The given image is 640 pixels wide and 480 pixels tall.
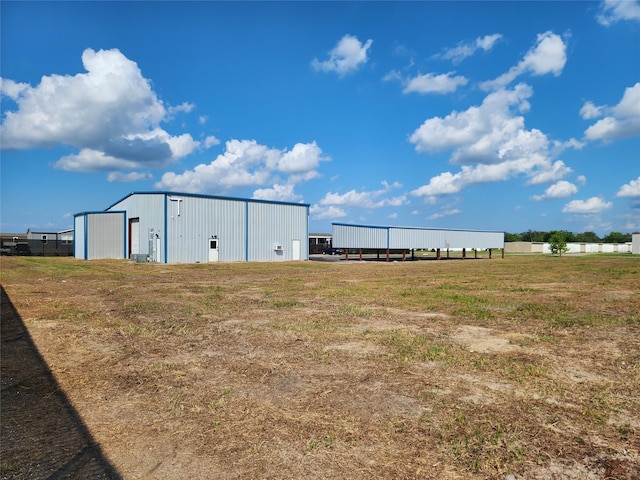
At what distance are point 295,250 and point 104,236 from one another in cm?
2212

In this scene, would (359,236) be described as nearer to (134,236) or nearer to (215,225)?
(215,225)

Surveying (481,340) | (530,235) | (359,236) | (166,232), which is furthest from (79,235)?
(530,235)

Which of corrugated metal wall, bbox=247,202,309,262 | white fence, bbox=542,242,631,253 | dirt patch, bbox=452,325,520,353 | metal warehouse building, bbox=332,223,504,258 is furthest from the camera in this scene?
white fence, bbox=542,242,631,253

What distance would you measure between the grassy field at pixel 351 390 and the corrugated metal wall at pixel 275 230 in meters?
32.1

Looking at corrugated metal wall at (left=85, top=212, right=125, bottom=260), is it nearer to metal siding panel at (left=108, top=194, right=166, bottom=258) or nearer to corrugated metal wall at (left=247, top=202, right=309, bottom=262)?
metal siding panel at (left=108, top=194, right=166, bottom=258)

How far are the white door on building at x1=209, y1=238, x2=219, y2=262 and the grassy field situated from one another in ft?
95.3

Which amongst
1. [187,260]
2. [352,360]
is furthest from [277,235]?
[352,360]

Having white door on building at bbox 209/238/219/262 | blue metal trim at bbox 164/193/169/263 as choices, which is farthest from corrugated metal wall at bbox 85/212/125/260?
white door on building at bbox 209/238/219/262

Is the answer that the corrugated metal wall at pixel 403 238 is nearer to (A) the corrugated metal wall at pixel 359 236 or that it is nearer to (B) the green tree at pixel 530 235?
(A) the corrugated metal wall at pixel 359 236

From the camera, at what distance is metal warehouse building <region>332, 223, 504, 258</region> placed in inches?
1922

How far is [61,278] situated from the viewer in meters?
23.0

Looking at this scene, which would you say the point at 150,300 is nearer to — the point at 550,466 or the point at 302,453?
the point at 302,453

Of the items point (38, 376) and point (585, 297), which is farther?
point (585, 297)

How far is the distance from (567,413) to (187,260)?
38368 mm
